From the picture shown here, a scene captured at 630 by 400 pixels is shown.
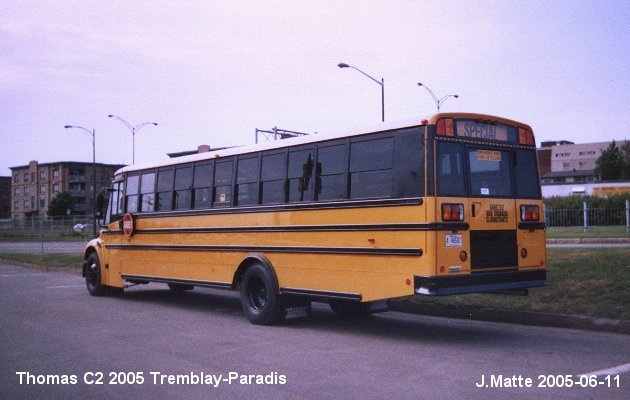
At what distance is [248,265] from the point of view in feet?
Answer: 36.7

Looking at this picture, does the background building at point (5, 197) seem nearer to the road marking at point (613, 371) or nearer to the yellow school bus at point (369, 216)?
the yellow school bus at point (369, 216)

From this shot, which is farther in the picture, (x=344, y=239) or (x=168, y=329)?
(x=168, y=329)

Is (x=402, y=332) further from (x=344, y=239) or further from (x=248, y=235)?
(x=248, y=235)

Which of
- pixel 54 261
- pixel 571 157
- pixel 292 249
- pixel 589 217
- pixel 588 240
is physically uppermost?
pixel 571 157

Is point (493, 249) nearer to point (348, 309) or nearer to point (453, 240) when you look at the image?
point (453, 240)

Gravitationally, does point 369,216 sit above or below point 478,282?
above

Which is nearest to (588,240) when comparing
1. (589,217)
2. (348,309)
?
(589,217)

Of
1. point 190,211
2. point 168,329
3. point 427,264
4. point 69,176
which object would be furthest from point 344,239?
point 69,176

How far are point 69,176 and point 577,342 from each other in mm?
111629

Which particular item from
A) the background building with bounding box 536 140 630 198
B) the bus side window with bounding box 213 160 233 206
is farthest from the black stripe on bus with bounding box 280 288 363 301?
the background building with bounding box 536 140 630 198

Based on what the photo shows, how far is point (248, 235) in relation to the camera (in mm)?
11188

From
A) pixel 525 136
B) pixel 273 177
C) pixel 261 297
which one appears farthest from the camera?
pixel 261 297

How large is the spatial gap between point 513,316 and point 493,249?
2203mm

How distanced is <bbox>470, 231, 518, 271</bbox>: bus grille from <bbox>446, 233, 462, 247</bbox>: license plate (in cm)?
26
